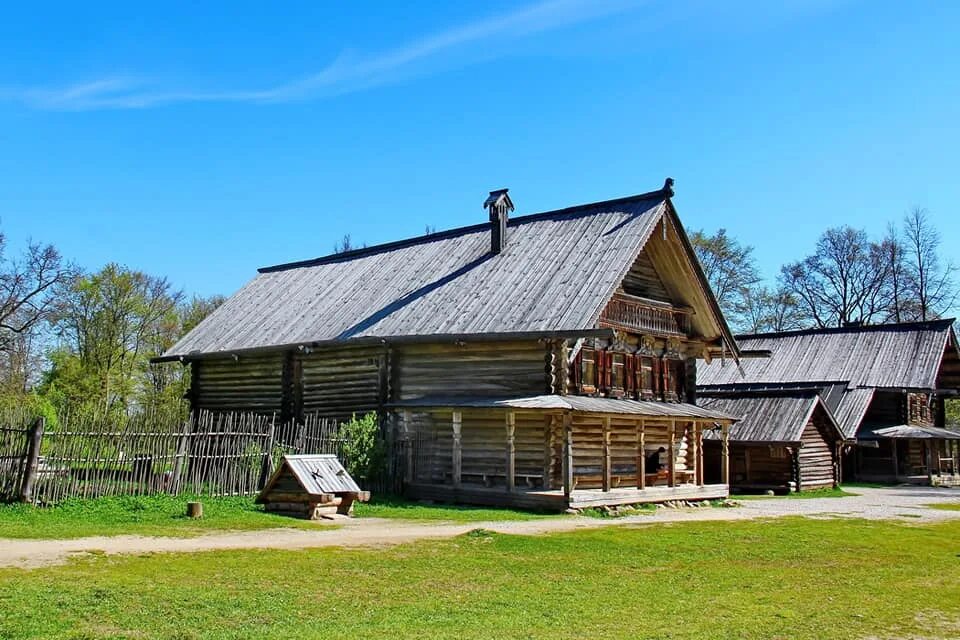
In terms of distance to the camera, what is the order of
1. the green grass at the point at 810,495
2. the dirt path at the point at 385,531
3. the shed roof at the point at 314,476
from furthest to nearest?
the green grass at the point at 810,495 → the shed roof at the point at 314,476 → the dirt path at the point at 385,531

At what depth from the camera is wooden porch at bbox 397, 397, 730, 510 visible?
24.3 metres

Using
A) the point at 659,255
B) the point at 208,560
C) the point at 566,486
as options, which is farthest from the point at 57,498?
the point at 659,255

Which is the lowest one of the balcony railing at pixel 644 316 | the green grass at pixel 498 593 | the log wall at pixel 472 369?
the green grass at pixel 498 593

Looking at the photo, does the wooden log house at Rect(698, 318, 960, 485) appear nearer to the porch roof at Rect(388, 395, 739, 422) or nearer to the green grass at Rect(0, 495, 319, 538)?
the porch roof at Rect(388, 395, 739, 422)

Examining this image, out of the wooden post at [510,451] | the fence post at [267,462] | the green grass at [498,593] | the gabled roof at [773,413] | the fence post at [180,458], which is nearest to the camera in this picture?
the green grass at [498,593]

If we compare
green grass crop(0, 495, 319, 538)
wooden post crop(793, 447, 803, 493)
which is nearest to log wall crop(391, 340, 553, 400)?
green grass crop(0, 495, 319, 538)

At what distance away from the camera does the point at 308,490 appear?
1975 cm

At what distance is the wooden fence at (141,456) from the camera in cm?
1961

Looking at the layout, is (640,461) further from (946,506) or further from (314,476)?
(946,506)

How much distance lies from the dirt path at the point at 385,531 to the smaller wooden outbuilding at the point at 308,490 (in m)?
0.67

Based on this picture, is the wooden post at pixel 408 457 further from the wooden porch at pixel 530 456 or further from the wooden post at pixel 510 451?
the wooden post at pixel 510 451

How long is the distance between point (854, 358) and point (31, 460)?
40782mm

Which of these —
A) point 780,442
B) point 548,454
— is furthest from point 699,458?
point 548,454

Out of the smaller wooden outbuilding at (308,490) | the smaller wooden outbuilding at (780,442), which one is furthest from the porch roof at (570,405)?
the smaller wooden outbuilding at (780,442)
